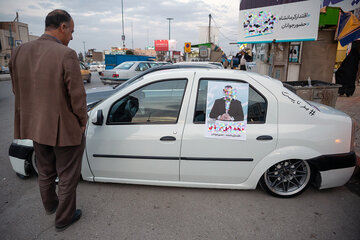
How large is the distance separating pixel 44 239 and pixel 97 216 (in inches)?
20.1

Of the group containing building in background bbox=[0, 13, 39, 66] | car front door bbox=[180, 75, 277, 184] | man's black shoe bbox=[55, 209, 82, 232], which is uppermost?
building in background bbox=[0, 13, 39, 66]

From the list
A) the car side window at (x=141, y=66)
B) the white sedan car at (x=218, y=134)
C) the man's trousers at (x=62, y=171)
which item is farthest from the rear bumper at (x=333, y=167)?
the car side window at (x=141, y=66)

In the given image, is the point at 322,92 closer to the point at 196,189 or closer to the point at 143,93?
the point at 196,189

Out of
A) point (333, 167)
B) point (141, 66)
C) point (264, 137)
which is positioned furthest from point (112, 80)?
point (333, 167)

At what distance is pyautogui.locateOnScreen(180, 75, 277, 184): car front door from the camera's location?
256 cm

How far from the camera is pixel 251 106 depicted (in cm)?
260

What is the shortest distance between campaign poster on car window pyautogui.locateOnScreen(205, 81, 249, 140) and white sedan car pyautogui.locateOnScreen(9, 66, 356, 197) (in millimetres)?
11

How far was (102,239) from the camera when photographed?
2164 millimetres

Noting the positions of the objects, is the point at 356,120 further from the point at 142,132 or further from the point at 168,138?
the point at 142,132

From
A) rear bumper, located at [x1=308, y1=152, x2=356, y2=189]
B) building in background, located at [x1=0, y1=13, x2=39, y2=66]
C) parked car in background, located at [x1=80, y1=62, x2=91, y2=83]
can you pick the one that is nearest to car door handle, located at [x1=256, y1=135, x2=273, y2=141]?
rear bumper, located at [x1=308, y1=152, x2=356, y2=189]

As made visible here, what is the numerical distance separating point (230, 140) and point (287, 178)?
903mm

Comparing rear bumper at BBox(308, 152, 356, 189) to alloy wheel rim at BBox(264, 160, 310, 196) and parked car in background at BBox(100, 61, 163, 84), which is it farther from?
parked car in background at BBox(100, 61, 163, 84)

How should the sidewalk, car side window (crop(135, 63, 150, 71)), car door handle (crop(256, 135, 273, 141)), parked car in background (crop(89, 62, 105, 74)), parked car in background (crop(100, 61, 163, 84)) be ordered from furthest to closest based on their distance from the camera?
1. parked car in background (crop(89, 62, 105, 74))
2. car side window (crop(135, 63, 150, 71))
3. parked car in background (crop(100, 61, 163, 84))
4. the sidewalk
5. car door handle (crop(256, 135, 273, 141))

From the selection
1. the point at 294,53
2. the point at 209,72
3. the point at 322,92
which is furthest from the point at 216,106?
the point at 294,53
